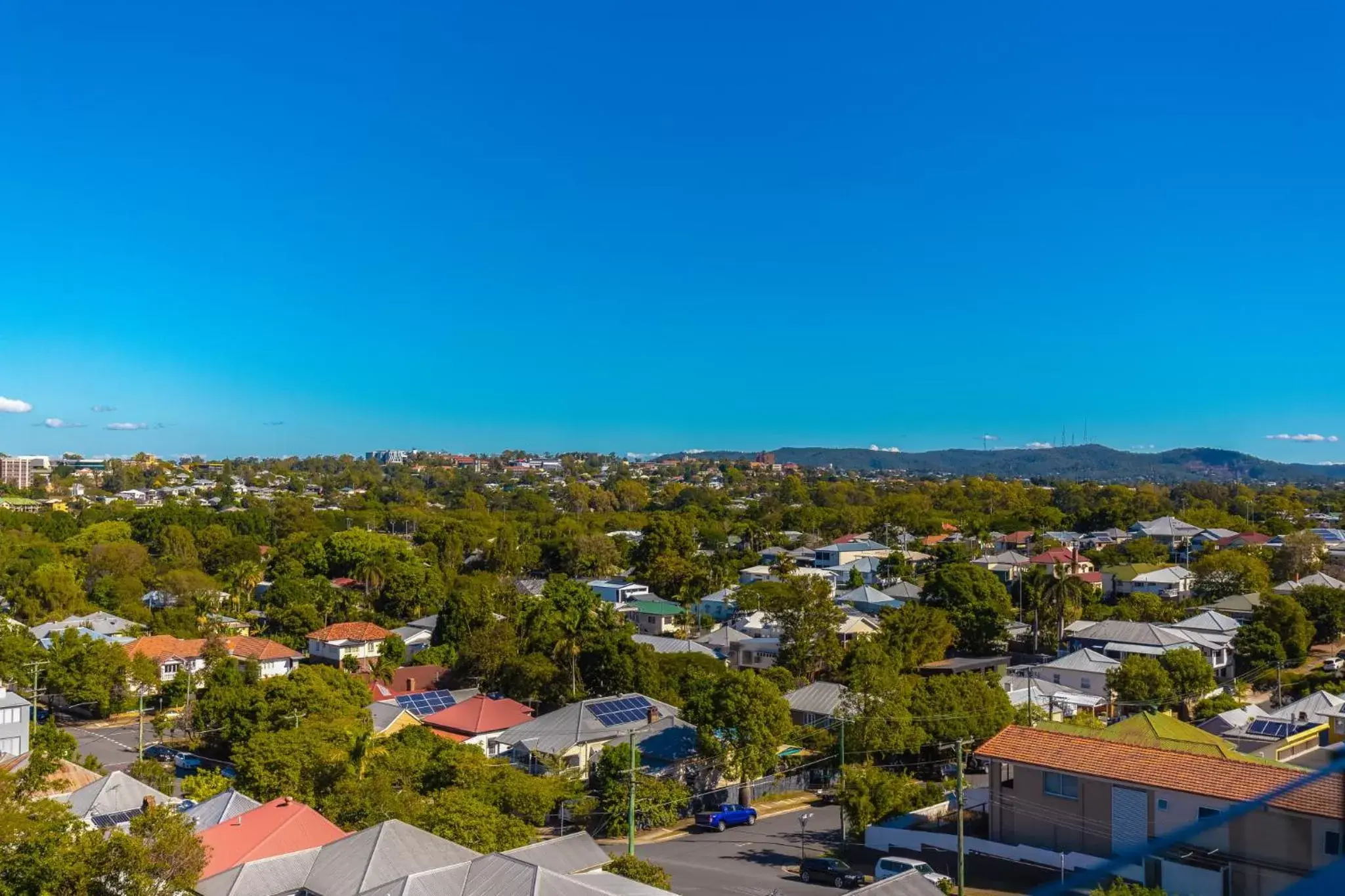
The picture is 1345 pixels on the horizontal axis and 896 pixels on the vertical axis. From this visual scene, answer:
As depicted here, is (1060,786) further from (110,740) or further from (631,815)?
(110,740)

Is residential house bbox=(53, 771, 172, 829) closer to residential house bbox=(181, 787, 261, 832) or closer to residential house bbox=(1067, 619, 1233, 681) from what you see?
residential house bbox=(181, 787, 261, 832)

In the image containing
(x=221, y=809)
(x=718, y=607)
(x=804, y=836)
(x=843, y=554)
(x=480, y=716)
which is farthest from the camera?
(x=843, y=554)

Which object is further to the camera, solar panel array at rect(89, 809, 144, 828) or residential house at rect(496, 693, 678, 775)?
residential house at rect(496, 693, 678, 775)

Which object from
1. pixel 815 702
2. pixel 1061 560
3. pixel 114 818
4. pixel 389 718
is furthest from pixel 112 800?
pixel 1061 560

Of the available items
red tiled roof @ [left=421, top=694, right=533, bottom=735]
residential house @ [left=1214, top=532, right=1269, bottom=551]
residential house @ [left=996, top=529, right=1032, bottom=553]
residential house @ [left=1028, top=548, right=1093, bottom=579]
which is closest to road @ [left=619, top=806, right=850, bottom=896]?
red tiled roof @ [left=421, top=694, right=533, bottom=735]

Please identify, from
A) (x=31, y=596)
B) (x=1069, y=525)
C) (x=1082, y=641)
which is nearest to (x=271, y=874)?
(x=1082, y=641)

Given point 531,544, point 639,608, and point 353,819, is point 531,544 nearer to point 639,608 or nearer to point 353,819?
point 639,608
